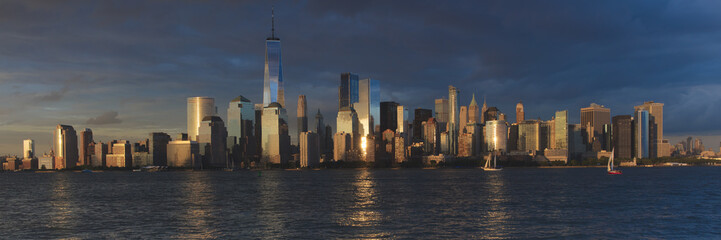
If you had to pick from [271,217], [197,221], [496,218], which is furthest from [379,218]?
[197,221]

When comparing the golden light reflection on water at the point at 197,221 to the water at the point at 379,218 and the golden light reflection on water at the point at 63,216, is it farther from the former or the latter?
the golden light reflection on water at the point at 63,216

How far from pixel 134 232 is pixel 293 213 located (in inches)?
1003

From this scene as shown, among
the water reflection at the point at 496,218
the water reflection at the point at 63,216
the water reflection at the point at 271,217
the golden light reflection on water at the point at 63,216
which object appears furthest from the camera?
the golden light reflection on water at the point at 63,216

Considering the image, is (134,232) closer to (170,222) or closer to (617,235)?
(170,222)

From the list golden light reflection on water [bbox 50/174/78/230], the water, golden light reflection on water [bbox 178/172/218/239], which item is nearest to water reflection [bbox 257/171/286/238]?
the water

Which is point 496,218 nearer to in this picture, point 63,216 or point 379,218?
point 379,218

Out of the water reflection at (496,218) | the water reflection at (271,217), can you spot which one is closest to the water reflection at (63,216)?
the water reflection at (271,217)

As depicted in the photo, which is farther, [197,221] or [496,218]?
[496,218]

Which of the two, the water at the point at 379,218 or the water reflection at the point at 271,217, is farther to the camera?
the water reflection at the point at 271,217

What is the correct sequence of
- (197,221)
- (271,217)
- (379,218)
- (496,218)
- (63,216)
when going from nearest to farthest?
(197,221), (496,218), (379,218), (271,217), (63,216)

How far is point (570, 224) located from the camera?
250ft

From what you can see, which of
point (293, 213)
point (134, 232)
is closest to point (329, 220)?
point (293, 213)

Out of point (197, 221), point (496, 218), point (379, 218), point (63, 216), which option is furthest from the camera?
point (63, 216)

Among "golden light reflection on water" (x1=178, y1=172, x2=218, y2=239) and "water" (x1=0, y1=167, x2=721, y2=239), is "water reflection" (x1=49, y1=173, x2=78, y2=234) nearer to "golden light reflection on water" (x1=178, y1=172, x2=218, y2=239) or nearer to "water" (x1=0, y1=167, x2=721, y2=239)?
"water" (x1=0, y1=167, x2=721, y2=239)
